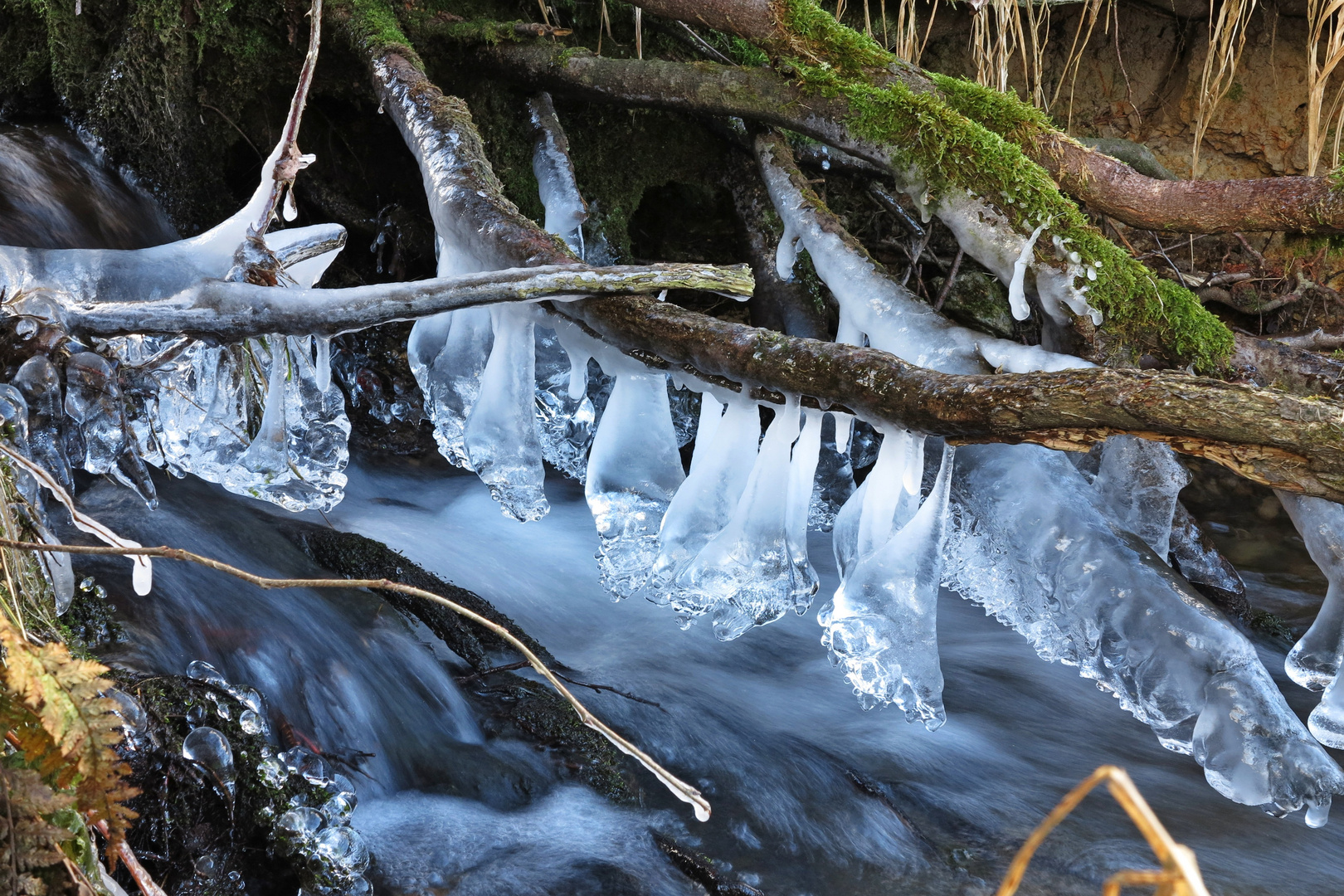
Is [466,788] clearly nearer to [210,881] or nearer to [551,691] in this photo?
[551,691]

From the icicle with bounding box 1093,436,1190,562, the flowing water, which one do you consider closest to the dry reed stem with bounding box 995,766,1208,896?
the flowing water

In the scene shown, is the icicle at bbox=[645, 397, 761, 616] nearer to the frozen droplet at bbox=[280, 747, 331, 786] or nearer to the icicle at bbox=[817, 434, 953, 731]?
the icicle at bbox=[817, 434, 953, 731]

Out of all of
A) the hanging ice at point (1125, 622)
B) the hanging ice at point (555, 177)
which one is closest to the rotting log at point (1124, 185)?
the hanging ice at point (555, 177)

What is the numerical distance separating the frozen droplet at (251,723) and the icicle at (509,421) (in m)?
0.94

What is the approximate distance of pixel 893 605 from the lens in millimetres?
2535

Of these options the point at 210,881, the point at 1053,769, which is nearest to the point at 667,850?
the point at 210,881

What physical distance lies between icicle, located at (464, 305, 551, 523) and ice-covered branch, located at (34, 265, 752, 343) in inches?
14.1

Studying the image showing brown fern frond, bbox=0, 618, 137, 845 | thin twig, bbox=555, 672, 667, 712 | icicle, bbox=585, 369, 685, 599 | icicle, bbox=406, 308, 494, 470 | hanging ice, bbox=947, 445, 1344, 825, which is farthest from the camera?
thin twig, bbox=555, 672, 667, 712

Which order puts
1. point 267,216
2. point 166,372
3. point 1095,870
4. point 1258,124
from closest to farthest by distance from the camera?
1. point 267,216
2. point 166,372
3. point 1095,870
4. point 1258,124

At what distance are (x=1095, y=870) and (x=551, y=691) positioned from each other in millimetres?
1798

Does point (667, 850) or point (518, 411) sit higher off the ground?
point (518, 411)

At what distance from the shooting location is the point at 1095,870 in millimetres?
3070

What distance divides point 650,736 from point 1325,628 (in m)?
2.01

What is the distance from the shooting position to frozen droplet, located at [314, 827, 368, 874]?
6.91ft
